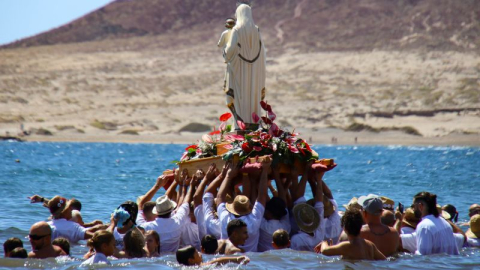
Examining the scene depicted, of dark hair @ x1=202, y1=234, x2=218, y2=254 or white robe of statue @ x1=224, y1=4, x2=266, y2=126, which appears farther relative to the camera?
white robe of statue @ x1=224, y1=4, x2=266, y2=126

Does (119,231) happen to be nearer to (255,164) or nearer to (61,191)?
(255,164)

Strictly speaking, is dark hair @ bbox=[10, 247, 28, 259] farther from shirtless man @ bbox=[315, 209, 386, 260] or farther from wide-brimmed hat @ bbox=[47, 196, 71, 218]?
shirtless man @ bbox=[315, 209, 386, 260]

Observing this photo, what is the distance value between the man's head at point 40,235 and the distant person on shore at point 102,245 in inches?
42.2

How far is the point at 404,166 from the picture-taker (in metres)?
43.2

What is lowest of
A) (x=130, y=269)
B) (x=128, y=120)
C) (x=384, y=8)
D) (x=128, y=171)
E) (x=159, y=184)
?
(x=130, y=269)

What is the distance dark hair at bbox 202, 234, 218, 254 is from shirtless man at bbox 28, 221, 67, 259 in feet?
6.43

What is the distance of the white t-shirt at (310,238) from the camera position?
11333 millimetres

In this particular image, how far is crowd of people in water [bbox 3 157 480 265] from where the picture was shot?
32.7 ft

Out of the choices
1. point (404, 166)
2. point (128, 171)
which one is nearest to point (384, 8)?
point (404, 166)

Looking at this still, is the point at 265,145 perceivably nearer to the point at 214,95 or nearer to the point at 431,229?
the point at 431,229

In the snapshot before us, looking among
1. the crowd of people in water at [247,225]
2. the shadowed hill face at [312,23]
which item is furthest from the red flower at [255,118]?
the shadowed hill face at [312,23]

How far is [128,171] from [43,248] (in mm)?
26542

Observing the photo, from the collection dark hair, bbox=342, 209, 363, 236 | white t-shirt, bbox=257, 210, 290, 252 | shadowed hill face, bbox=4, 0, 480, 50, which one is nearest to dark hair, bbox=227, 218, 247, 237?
white t-shirt, bbox=257, 210, 290, 252

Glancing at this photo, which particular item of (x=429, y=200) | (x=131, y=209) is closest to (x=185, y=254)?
(x=131, y=209)
